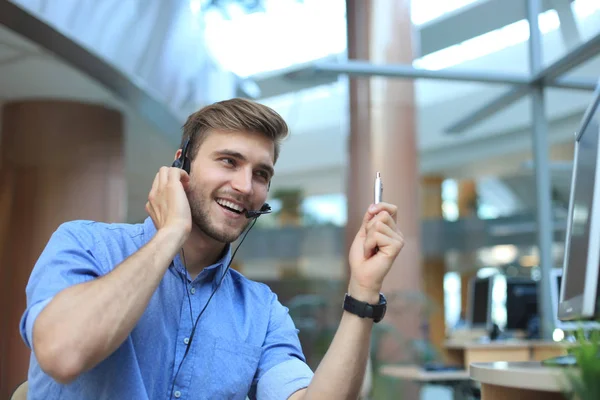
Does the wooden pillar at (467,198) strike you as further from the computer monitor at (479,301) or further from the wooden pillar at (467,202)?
the computer monitor at (479,301)

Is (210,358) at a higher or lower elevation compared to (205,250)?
lower

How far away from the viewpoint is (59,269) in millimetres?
1201

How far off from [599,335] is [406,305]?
4.49m

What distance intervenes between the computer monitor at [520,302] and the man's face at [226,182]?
4499 mm

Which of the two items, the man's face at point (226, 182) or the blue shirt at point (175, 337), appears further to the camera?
the man's face at point (226, 182)

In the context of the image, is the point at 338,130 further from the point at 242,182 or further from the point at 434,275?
the point at 242,182

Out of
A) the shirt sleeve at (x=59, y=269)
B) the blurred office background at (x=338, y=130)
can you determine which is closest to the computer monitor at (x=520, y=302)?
the blurred office background at (x=338, y=130)

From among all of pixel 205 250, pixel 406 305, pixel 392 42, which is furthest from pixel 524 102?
pixel 205 250

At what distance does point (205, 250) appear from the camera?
1.49 m

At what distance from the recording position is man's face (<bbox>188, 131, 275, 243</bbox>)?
4.78 feet

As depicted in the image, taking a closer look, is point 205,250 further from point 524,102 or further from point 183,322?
point 524,102

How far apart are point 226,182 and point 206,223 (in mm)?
98

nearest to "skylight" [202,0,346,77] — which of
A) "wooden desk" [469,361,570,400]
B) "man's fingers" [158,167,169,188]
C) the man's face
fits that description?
the man's face

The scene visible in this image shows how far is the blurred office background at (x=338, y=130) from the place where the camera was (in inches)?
183
